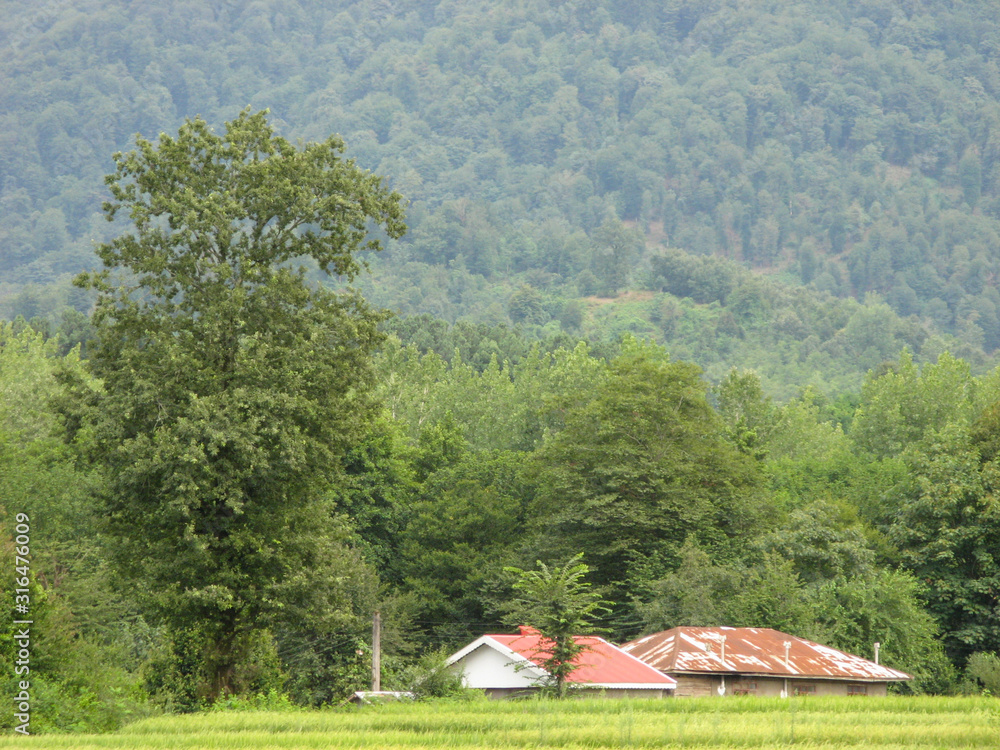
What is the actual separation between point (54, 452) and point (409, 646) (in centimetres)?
2098

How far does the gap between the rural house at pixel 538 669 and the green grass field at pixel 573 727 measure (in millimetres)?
5057

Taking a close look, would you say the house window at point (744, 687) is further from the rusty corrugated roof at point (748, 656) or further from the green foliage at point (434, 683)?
the green foliage at point (434, 683)

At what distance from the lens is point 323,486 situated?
3547 cm

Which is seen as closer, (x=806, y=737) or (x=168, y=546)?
(x=806, y=737)

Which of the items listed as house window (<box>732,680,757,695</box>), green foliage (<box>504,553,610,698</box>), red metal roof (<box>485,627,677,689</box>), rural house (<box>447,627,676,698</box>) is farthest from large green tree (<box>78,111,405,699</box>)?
house window (<box>732,680,757,695</box>)

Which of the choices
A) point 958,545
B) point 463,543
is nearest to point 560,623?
point 958,545

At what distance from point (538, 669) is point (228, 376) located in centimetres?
1413

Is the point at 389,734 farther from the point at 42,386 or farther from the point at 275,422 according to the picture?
the point at 42,386

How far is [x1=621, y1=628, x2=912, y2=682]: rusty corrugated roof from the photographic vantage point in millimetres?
40844

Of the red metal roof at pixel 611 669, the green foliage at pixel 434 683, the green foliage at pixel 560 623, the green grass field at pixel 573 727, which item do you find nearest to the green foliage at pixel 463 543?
the red metal roof at pixel 611 669

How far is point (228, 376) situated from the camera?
110 ft

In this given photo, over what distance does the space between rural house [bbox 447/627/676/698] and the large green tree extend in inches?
315

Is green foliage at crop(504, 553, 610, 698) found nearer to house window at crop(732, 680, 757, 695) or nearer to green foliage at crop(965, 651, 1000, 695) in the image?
house window at crop(732, 680, 757, 695)

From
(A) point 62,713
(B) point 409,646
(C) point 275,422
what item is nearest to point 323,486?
(C) point 275,422
